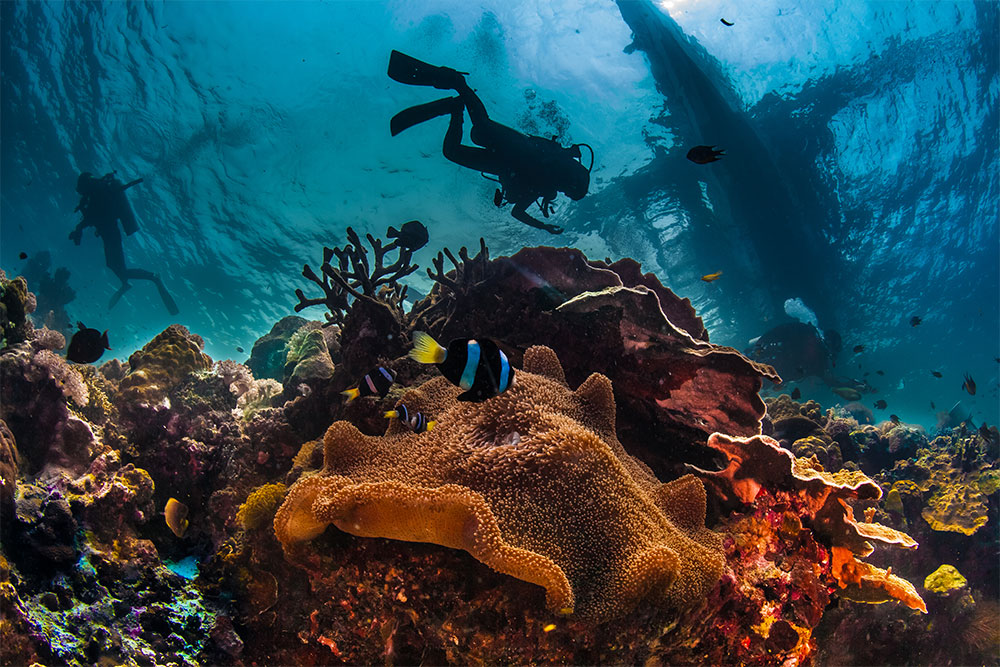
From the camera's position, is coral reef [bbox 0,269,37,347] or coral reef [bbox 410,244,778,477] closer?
coral reef [bbox 410,244,778,477]

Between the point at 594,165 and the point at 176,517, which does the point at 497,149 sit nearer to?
the point at 176,517

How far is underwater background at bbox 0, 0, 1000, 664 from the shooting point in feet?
16.0

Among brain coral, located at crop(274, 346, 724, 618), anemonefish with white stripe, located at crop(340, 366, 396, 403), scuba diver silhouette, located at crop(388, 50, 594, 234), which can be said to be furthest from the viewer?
scuba diver silhouette, located at crop(388, 50, 594, 234)

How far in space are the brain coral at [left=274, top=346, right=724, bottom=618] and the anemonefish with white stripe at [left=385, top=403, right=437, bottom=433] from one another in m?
0.05

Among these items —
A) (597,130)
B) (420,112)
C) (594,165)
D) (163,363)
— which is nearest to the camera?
(163,363)

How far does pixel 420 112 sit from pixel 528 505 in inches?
287

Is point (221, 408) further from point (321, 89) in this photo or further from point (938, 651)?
point (321, 89)

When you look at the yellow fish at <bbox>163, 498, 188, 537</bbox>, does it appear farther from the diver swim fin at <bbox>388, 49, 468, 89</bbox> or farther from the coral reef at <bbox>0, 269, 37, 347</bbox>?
the diver swim fin at <bbox>388, 49, 468, 89</bbox>

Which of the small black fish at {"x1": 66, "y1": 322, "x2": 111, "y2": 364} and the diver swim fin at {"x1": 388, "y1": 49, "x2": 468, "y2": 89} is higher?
the diver swim fin at {"x1": 388, "y1": 49, "x2": 468, "y2": 89}

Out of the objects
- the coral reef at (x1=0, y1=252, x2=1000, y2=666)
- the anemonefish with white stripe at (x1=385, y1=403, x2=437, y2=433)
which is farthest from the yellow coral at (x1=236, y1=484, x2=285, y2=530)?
the anemonefish with white stripe at (x1=385, y1=403, x2=437, y2=433)

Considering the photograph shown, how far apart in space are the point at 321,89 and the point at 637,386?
16832 mm

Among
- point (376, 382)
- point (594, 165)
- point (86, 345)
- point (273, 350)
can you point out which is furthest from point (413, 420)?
point (594, 165)

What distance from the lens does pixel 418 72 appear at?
7.09m

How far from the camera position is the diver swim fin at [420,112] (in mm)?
7223
